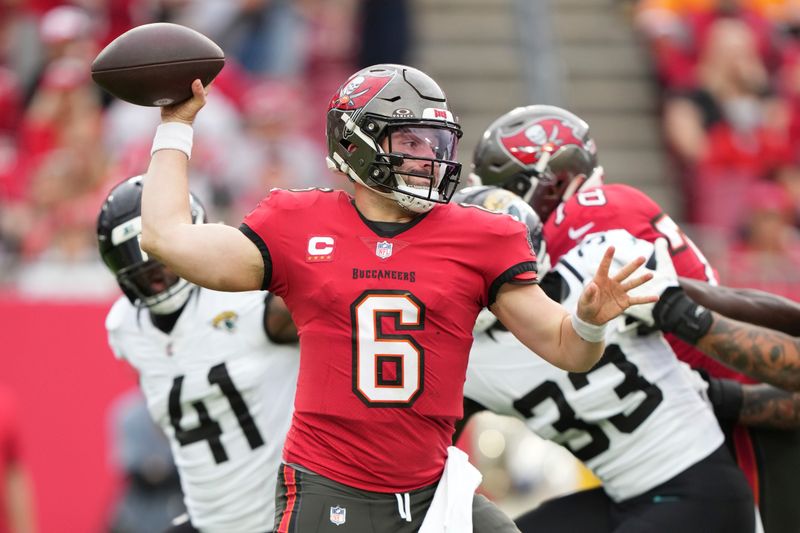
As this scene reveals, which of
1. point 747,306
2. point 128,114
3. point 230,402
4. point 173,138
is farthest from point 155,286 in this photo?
point 128,114

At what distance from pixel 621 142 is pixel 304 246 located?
8.25 m

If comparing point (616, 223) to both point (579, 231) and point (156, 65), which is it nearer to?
point (579, 231)

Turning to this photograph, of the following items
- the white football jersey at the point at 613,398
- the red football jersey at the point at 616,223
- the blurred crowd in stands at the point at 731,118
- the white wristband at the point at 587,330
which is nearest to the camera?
the white wristband at the point at 587,330

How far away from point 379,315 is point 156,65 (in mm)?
Result: 938

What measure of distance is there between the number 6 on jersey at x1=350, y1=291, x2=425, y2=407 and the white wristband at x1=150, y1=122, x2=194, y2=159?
661 millimetres

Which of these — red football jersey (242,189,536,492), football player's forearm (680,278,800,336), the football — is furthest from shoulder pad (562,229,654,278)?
the football

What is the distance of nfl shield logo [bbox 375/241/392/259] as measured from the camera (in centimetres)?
382

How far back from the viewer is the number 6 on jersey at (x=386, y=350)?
12.4 ft

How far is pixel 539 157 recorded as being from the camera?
497 cm

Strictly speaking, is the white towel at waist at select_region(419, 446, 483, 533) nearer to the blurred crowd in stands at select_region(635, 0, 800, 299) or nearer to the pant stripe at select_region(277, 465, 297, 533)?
the pant stripe at select_region(277, 465, 297, 533)

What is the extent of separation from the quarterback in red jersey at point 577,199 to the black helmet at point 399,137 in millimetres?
953

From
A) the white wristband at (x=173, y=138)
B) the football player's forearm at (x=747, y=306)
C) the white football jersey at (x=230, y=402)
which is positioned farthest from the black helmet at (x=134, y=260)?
the football player's forearm at (x=747, y=306)

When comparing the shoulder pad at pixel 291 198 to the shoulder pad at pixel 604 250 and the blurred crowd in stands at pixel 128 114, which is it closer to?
the shoulder pad at pixel 604 250

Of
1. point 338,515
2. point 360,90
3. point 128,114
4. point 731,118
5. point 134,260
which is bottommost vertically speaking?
point 731,118
